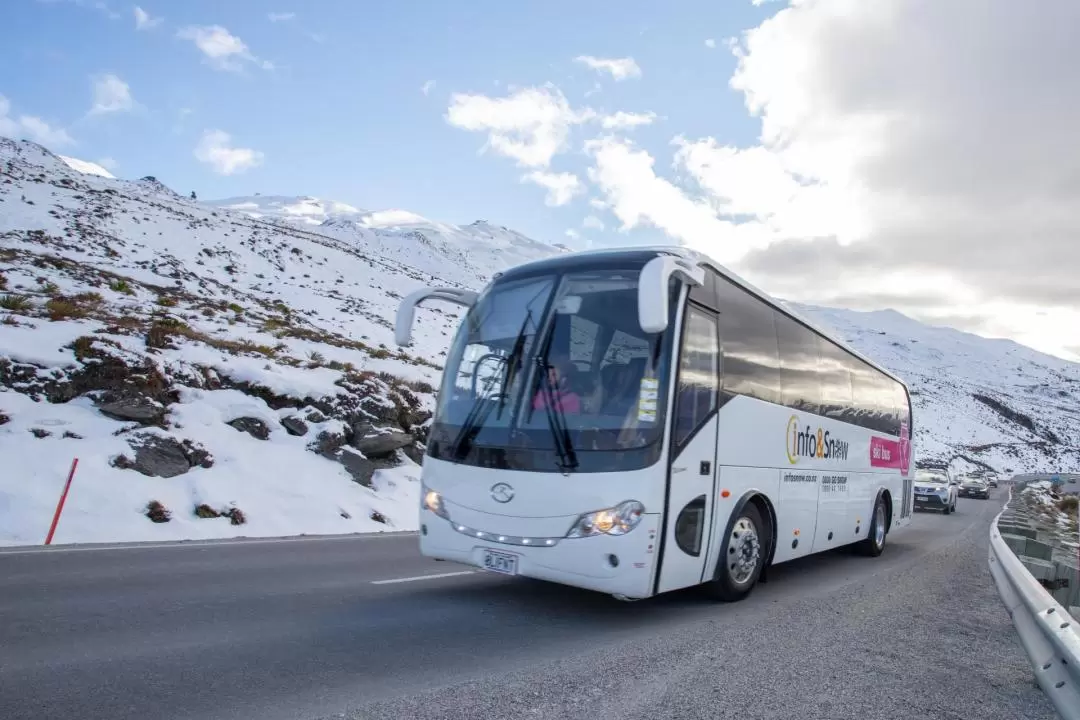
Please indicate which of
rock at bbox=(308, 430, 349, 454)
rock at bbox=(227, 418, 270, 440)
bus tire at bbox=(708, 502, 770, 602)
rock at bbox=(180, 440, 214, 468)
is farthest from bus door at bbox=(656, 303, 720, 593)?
rock at bbox=(227, 418, 270, 440)

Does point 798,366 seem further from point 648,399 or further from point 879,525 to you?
point 879,525

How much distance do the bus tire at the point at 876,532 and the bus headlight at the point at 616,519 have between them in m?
7.72

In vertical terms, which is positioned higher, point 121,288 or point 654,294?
point 121,288

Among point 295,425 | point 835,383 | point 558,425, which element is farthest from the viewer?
point 295,425

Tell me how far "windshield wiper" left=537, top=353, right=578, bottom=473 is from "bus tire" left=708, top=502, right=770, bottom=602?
6.39ft

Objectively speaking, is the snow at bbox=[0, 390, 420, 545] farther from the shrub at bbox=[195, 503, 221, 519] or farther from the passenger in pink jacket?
the passenger in pink jacket

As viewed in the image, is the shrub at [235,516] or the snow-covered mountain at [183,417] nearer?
the snow-covered mountain at [183,417]

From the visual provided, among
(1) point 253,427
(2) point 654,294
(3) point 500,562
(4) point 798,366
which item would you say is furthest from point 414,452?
(2) point 654,294

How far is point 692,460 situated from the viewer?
20.1ft

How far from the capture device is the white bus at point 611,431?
5609 millimetres

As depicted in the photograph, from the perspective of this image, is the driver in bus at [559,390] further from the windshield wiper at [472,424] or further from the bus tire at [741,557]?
the bus tire at [741,557]

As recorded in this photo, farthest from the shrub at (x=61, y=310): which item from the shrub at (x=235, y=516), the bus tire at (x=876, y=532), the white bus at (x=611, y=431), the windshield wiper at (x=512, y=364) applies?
the bus tire at (x=876, y=532)

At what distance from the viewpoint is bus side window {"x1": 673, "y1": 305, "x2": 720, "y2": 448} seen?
602 centimetres

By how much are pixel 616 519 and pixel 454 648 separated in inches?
59.0
